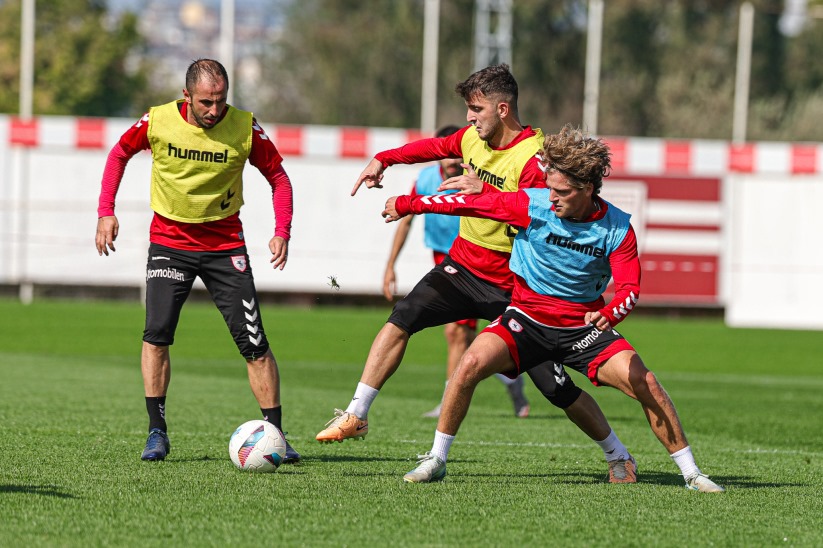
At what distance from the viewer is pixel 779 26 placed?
48062mm

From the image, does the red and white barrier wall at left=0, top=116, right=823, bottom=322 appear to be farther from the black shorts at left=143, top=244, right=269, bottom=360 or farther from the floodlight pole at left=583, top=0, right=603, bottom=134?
the black shorts at left=143, top=244, right=269, bottom=360

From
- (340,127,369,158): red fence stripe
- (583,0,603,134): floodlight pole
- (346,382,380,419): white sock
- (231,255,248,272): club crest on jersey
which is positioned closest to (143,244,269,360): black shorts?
Answer: (231,255,248,272): club crest on jersey

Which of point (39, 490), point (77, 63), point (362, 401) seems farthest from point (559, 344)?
point (77, 63)

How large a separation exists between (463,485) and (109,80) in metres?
47.8

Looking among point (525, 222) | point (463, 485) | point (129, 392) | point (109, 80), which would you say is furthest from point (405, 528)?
point (109, 80)

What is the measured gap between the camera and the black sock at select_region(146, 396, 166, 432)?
7.63 meters

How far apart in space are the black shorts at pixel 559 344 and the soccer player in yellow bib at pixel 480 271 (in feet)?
1.13

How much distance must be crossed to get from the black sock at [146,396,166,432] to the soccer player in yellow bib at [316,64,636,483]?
1008mm

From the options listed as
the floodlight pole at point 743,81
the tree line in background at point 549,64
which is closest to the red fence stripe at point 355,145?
the floodlight pole at point 743,81

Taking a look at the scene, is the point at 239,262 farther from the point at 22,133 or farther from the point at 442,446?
the point at 22,133

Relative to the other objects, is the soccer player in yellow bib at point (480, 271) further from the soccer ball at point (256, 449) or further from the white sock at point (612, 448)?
the soccer ball at point (256, 449)

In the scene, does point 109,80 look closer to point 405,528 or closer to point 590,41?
point 590,41

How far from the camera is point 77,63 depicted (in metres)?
51.0

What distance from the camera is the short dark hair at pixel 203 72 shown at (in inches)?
285
